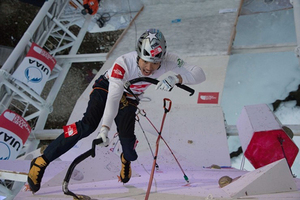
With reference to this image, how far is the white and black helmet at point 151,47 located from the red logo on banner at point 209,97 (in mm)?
2008

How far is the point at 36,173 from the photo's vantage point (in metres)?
1.93

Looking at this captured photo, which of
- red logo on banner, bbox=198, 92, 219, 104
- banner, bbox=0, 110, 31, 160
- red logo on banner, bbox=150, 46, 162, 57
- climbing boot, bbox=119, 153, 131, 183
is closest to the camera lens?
red logo on banner, bbox=150, 46, 162, 57

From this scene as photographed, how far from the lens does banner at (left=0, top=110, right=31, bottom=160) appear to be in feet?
10.6

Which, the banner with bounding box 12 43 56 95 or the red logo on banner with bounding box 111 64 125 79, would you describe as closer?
the red logo on banner with bounding box 111 64 125 79

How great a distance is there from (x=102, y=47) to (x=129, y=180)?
6.38 m

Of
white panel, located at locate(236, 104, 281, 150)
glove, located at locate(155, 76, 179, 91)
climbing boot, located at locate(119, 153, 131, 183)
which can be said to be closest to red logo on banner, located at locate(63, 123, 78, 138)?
climbing boot, located at locate(119, 153, 131, 183)

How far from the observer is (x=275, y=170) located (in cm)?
142

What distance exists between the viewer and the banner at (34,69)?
3.89 m

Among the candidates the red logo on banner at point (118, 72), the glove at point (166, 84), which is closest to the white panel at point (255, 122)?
the glove at point (166, 84)

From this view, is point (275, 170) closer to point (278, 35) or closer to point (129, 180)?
point (129, 180)

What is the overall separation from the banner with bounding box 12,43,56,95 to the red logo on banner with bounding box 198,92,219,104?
2.25 m

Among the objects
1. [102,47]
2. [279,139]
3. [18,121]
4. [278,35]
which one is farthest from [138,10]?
[279,139]

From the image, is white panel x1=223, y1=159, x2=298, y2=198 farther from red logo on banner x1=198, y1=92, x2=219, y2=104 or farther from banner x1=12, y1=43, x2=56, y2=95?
banner x1=12, y1=43, x2=56, y2=95

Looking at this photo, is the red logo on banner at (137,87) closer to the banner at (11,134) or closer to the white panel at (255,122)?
the white panel at (255,122)
